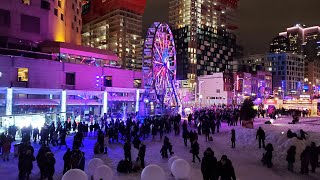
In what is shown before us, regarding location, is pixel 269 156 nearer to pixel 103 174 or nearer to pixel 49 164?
pixel 103 174

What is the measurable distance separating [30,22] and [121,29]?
84.9 m

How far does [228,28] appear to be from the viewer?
162250mm

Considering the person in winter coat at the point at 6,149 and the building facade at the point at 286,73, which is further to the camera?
the building facade at the point at 286,73

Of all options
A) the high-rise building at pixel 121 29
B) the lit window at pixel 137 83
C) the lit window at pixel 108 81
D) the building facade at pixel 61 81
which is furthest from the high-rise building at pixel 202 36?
the lit window at pixel 108 81

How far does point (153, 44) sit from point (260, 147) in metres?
32.3

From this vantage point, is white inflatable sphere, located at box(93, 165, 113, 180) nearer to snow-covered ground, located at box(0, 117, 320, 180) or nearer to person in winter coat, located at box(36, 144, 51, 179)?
snow-covered ground, located at box(0, 117, 320, 180)

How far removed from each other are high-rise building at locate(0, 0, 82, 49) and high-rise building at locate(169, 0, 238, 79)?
89304 mm

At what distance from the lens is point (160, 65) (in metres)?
56.6

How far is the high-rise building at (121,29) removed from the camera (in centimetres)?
13038

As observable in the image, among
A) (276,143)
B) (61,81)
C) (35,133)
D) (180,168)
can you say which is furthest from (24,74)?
(180,168)

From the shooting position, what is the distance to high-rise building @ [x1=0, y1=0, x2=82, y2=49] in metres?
44.0

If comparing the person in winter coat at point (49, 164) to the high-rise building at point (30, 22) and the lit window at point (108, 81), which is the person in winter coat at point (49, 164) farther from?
the lit window at point (108, 81)

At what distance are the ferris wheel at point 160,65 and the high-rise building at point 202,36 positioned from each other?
77950 millimetres

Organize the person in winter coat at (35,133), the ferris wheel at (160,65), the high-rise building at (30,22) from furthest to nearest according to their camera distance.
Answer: the ferris wheel at (160,65), the high-rise building at (30,22), the person in winter coat at (35,133)
